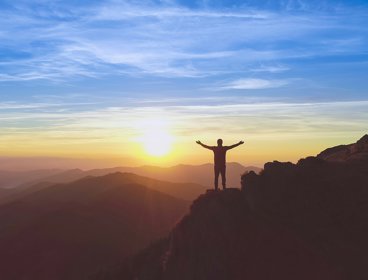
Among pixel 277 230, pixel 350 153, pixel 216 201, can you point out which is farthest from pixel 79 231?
pixel 277 230

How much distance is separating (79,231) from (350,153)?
136 ft

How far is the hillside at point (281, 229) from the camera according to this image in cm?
1980

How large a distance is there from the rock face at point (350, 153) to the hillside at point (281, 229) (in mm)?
2198

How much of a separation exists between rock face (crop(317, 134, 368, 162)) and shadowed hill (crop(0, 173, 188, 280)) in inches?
1064

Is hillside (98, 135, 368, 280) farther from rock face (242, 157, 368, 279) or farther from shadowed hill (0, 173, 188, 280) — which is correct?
shadowed hill (0, 173, 188, 280)

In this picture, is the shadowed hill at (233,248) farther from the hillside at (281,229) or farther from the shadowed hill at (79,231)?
the shadowed hill at (79,231)

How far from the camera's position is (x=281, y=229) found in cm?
2130

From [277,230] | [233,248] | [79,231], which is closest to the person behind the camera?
[233,248]

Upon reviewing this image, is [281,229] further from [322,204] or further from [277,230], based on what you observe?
[322,204]

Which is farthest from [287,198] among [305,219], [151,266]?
[151,266]

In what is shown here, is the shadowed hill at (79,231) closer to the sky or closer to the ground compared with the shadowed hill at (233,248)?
→ closer to the ground

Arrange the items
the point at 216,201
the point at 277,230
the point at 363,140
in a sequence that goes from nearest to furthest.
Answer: the point at 277,230 → the point at 216,201 → the point at 363,140

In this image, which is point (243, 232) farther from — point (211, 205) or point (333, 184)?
point (333, 184)

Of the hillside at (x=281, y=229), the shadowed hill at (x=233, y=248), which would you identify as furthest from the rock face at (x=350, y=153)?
the shadowed hill at (x=233, y=248)
